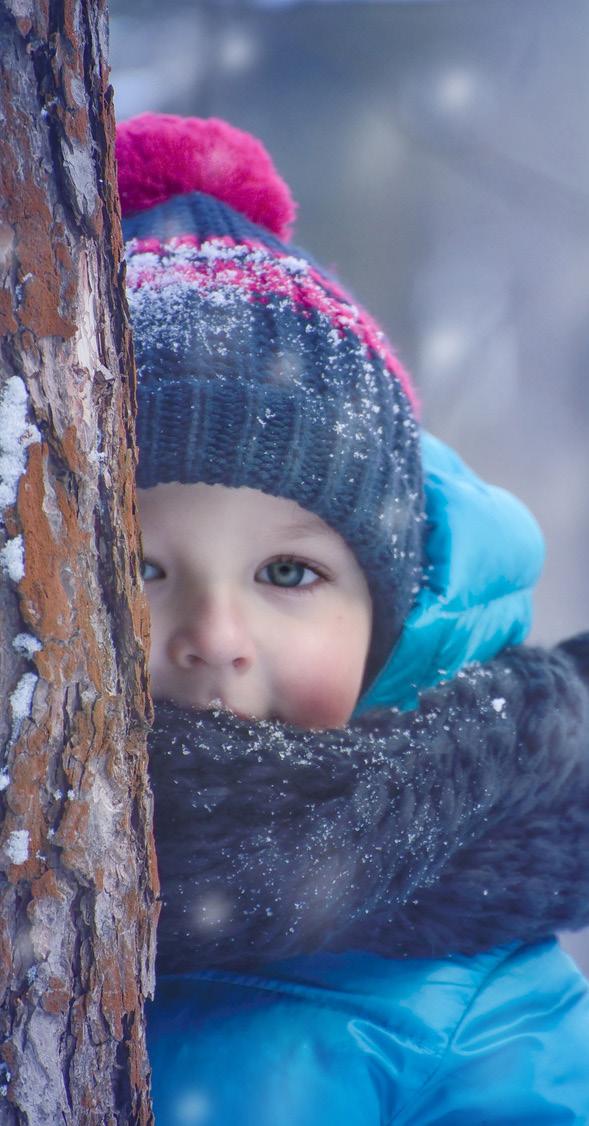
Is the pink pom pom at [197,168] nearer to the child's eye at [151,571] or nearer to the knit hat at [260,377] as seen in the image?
the knit hat at [260,377]

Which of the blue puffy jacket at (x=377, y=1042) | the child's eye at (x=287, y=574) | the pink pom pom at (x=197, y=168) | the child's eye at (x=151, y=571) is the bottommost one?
the blue puffy jacket at (x=377, y=1042)

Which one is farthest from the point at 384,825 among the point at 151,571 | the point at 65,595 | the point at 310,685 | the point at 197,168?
the point at 197,168

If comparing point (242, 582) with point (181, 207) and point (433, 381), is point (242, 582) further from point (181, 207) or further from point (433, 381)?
point (433, 381)

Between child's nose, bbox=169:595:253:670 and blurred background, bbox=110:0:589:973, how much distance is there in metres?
1.33

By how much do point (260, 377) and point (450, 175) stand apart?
1.35 m

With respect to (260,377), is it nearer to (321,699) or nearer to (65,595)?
(321,699)

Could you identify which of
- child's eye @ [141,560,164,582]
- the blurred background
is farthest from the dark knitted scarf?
the blurred background

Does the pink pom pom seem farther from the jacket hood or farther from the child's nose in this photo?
the child's nose

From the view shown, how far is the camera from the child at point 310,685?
0.72 meters

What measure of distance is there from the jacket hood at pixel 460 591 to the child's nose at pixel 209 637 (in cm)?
25

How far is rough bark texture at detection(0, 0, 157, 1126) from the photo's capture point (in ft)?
1.23

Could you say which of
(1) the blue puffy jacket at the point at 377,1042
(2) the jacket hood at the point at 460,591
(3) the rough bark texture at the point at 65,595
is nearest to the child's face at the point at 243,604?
(2) the jacket hood at the point at 460,591

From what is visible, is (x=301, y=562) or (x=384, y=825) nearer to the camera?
(x=384, y=825)

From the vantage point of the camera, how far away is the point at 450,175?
1916 mm
